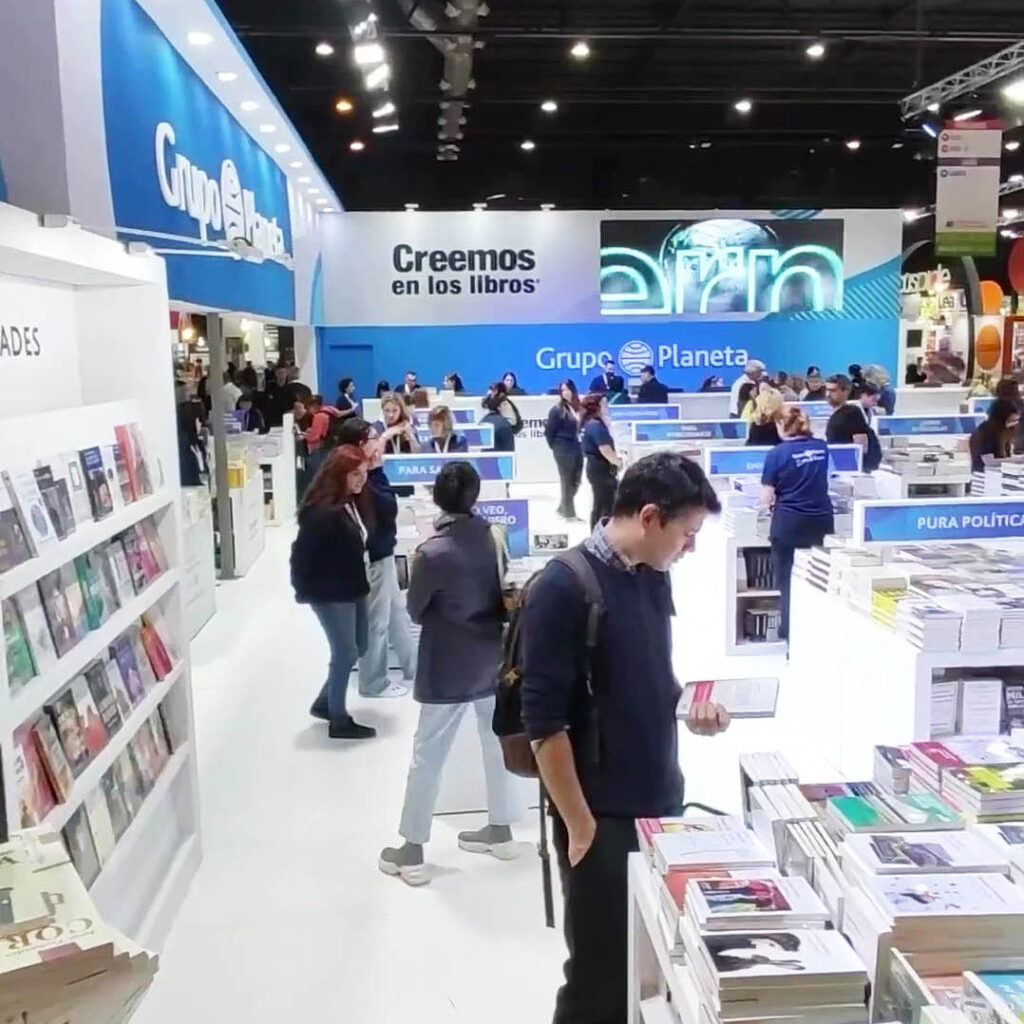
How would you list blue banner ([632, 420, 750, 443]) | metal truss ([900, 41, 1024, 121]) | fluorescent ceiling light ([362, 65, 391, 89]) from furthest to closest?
metal truss ([900, 41, 1024, 121])
blue banner ([632, 420, 750, 443])
fluorescent ceiling light ([362, 65, 391, 89])

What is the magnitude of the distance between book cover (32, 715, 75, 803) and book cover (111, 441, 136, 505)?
3.08 ft

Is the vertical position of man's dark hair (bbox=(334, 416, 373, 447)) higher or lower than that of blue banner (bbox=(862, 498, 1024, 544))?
higher

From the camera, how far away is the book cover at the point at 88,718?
10.8 ft

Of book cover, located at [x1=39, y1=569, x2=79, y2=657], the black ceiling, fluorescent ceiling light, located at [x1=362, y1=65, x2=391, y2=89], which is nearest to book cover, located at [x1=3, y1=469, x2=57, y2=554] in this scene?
book cover, located at [x1=39, y1=569, x2=79, y2=657]

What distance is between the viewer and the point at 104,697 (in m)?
3.51

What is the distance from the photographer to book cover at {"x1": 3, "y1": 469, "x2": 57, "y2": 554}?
2.86m

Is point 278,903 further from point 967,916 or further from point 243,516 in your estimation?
point 243,516

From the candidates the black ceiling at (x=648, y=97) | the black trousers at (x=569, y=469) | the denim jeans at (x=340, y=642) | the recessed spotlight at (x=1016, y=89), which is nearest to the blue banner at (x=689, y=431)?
the black trousers at (x=569, y=469)

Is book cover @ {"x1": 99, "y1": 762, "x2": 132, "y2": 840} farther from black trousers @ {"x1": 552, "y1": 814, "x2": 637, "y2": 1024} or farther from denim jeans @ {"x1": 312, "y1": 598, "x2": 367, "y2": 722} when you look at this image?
denim jeans @ {"x1": 312, "y1": 598, "x2": 367, "y2": 722}

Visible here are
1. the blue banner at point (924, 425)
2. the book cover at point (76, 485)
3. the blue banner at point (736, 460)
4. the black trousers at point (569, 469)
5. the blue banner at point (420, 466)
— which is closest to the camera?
the book cover at point (76, 485)

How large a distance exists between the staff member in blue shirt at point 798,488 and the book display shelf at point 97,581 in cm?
348

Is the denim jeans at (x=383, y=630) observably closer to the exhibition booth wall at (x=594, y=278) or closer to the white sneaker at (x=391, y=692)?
the white sneaker at (x=391, y=692)

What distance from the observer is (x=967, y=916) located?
5.49 ft

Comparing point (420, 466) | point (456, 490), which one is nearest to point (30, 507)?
point (456, 490)
